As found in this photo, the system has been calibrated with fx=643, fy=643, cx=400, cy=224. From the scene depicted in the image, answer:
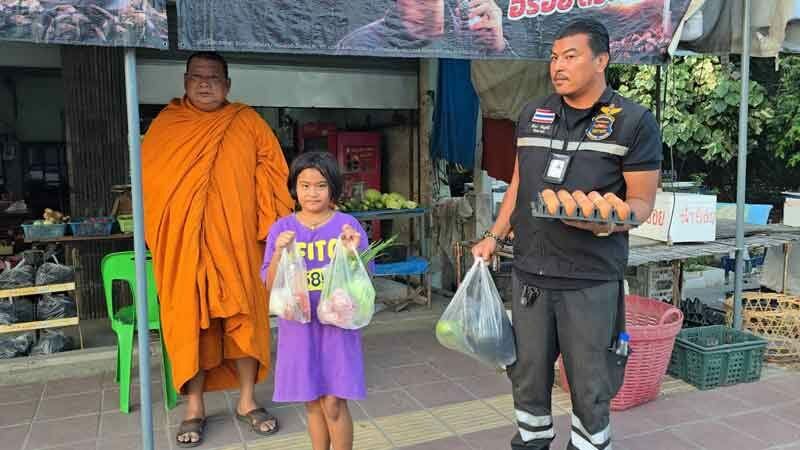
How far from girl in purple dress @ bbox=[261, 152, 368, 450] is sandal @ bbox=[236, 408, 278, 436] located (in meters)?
0.80

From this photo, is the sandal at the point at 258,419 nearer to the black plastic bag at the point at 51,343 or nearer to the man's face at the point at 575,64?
the black plastic bag at the point at 51,343

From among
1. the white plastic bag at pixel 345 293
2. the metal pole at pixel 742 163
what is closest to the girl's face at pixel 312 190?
the white plastic bag at pixel 345 293

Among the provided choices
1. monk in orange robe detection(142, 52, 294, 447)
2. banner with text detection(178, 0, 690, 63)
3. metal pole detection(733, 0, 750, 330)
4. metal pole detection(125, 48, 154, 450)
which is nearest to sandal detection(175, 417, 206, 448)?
monk in orange robe detection(142, 52, 294, 447)

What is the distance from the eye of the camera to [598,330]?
2.30 meters

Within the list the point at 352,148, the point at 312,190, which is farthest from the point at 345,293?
the point at 352,148

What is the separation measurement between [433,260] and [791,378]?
10.8 ft

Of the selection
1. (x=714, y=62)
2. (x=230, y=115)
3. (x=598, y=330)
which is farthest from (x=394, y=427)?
(x=714, y=62)

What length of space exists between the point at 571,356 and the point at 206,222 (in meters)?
1.86

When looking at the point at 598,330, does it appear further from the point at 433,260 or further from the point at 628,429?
the point at 433,260

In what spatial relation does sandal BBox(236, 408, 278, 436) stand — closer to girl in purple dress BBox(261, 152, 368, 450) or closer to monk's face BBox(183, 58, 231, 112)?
girl in purple dress BBox(261, 152, 368, 450)

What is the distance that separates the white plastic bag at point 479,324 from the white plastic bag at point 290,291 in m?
0.53

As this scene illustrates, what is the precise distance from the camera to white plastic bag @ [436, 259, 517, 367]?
2420 mm

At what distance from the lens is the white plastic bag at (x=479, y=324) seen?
242 cm

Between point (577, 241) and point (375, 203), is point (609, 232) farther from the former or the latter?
point (375, 203)
